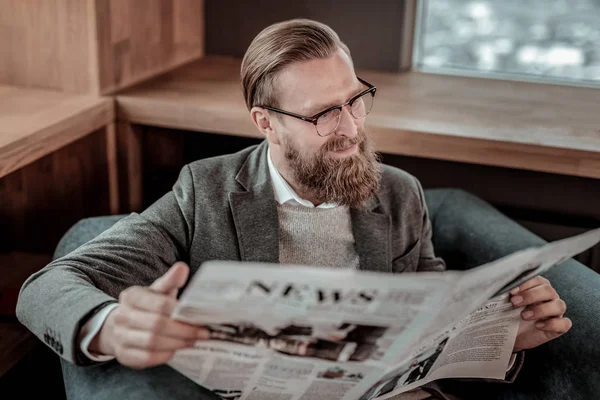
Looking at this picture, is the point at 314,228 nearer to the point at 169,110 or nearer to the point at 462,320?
the point at 462,320

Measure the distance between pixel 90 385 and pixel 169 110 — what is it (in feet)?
2.84

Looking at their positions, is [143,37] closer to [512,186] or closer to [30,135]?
[30,135]

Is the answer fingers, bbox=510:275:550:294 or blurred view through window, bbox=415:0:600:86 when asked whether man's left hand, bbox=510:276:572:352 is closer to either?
fingers, bbox=510:275:550:294

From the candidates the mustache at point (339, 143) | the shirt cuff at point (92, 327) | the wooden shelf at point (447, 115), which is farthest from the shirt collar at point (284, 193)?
the shirt cuff at point (92, 327)

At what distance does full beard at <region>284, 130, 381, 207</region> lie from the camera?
135 centimetres

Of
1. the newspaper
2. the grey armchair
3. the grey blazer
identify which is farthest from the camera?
the grey armchair

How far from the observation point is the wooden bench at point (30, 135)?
1.52m

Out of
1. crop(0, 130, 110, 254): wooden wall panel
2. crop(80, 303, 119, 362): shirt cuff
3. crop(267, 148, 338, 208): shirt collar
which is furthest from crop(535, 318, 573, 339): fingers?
crop(0, 130, 110, 254): wooden wall panel

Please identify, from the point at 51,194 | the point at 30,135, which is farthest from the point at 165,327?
the point at 51,194

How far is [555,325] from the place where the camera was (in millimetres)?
1235

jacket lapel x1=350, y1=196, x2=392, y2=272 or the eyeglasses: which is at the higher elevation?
the eyeglasses

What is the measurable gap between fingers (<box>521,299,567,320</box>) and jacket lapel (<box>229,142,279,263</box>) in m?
0.43

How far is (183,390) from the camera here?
109cm

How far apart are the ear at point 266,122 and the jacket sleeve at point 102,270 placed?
159mm
